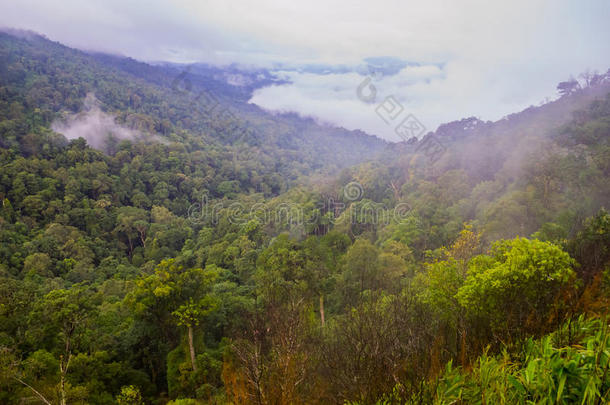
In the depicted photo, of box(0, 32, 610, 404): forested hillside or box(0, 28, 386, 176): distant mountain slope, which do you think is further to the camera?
box(0, 28, 386, 176): distant mountain slope

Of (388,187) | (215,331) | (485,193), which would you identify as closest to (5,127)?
(215,331)

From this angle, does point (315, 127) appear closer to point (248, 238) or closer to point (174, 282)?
point (248, 238)

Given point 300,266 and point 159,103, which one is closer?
point 300,266

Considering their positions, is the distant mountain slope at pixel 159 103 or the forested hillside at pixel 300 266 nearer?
the forested hillside at pixel 300 266

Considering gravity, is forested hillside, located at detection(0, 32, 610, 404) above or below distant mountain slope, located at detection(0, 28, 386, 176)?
below

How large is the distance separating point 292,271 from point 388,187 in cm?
3310

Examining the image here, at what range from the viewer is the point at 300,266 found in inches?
604

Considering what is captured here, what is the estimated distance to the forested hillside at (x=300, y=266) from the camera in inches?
126

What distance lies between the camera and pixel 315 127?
564 feet

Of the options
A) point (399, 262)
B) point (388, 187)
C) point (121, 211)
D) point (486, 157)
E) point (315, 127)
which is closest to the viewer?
point (399, 262)

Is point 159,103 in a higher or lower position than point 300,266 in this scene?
higher

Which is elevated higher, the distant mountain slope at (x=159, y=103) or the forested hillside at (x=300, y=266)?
the distant mountain slope at (x=159, y=103)

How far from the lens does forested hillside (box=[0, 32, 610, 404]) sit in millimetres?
3195

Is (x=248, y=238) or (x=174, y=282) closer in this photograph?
(x=174, y=282)
